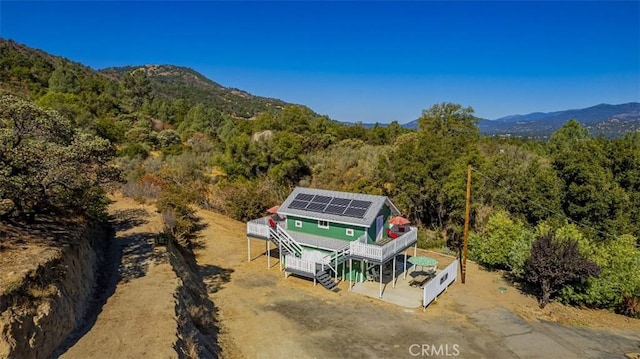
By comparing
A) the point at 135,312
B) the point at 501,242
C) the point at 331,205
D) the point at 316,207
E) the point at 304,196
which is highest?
the point at 304,196

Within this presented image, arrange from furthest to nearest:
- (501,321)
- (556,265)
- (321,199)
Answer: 1. (321,199)
2. (556,265)
3. (501,321)

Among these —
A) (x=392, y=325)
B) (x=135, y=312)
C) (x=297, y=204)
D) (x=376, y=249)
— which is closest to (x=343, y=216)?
(x=376, y=249)

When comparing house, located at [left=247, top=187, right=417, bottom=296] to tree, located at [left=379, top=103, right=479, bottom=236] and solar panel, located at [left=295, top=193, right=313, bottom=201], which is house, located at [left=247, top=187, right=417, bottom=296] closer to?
solar panel, located at [left=295, top=193, right=313, bottom=201]

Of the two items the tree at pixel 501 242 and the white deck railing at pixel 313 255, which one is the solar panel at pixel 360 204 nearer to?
the white deck railing at pixel 313 255

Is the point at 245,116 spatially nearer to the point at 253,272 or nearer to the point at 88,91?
the point at 88,91

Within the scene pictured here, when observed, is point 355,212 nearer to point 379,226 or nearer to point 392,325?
point 379,226

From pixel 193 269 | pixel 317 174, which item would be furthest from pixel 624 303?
pixel 317 174
